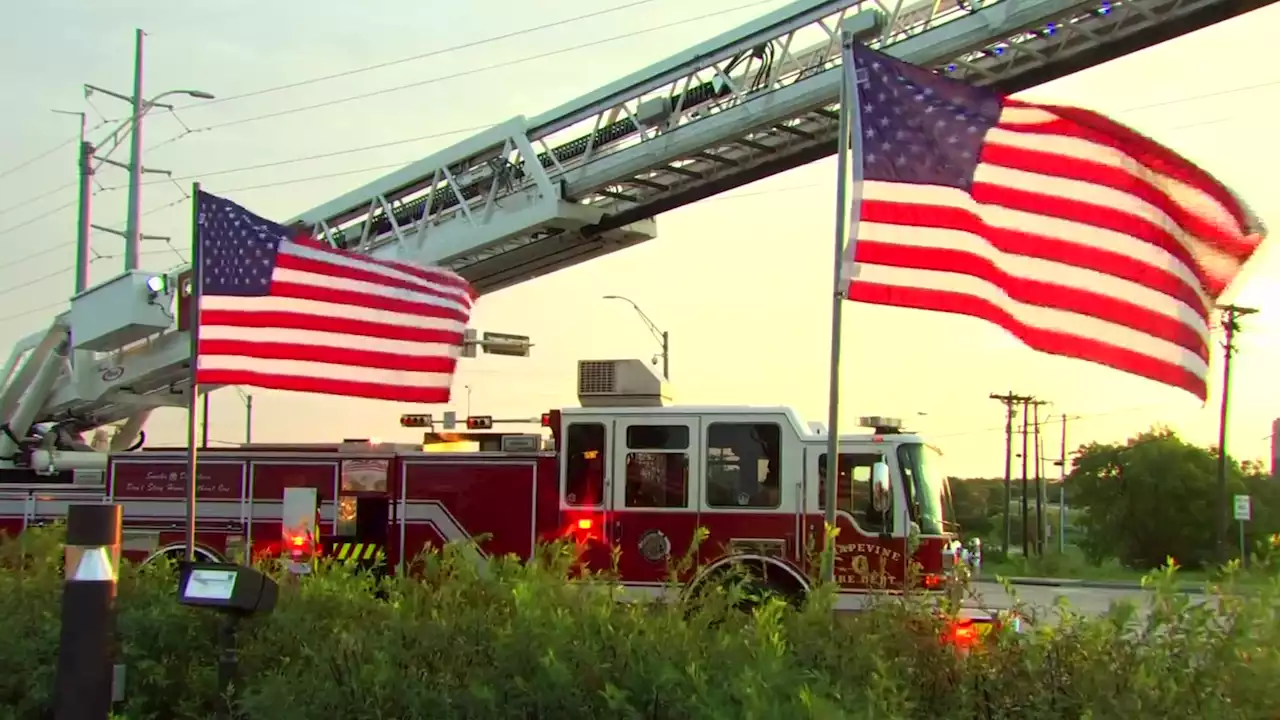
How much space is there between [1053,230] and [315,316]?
266 inches

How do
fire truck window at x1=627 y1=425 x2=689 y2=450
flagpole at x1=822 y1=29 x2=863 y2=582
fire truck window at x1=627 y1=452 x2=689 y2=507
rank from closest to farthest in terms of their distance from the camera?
flagpole at x1=822 y1=29 x2=863 y2=582
fire truck window at x1=627 y1=452 x2=689 y2=507
fire truck window at x1=627 y1=425 x2=689 y2=450

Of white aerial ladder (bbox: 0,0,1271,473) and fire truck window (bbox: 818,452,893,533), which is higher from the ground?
white aerial ladder (bbox: 0,0,1271,473)

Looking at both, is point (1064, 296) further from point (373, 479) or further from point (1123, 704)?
point (373, 479)

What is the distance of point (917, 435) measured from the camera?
36.4 feet

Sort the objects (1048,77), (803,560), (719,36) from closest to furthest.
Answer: (803,560)
(1048,77)
(719,36)

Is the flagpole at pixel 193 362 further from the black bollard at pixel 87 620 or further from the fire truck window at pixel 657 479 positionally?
the fire truck window at pixel 657 479

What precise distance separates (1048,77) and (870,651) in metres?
11.2

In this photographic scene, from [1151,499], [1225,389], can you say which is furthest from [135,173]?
[1151,499]

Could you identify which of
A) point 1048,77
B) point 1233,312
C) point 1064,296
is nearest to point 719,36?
point 1048,77

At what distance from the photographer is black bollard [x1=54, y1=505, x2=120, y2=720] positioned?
15.9ft

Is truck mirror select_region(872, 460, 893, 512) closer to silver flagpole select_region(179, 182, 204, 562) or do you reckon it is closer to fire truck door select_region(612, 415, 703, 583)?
fire truck door select_region(612, 415, 703, 583)

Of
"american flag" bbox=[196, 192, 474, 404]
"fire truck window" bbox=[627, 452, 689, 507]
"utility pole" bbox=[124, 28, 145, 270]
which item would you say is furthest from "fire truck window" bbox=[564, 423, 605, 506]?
"utility pole" bbox=[124, 28, 145, 270]

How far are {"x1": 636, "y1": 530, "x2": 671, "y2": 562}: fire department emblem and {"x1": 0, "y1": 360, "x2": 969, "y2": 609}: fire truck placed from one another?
0.02 metres

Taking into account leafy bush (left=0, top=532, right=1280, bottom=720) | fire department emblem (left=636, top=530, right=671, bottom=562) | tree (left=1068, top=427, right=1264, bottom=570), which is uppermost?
leafy bush (left=0, top=532, right=1280, bottom=720)
